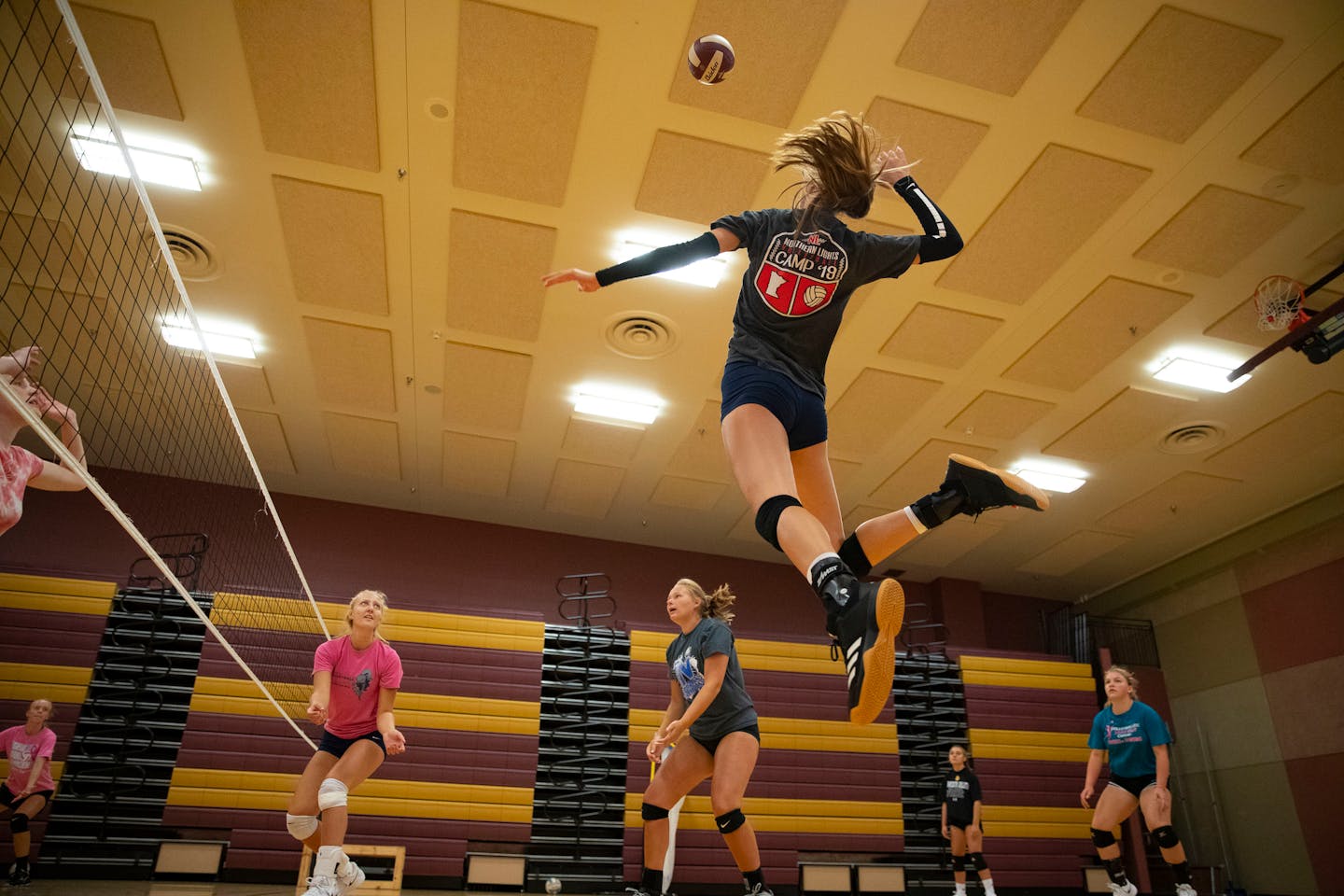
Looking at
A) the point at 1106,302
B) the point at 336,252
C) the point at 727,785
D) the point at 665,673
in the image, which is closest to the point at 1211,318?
the point at 1106,302

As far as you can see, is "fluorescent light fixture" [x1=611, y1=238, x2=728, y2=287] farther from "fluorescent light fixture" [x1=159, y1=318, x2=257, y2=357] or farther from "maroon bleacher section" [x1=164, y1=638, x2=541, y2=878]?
"maroon bleacher section" [x1=164, y1=638, x2=541, y2=878]

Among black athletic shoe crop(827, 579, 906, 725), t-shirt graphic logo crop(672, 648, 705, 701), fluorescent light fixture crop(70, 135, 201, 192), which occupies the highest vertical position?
fluorescent light fixture crop(70, 135, 201, 192)

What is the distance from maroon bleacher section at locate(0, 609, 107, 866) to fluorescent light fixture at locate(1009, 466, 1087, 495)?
1048cm

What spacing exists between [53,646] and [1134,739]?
10363mm

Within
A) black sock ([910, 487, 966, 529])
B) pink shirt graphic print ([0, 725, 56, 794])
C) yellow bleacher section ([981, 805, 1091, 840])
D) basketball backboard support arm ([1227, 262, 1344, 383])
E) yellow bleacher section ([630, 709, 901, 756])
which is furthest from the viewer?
yellow bleacher section ([981, 805, 1091, 840])

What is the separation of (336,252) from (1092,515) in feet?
32.0

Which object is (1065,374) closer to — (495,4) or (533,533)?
(495,4)

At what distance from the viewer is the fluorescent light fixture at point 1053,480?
10406 millimetres

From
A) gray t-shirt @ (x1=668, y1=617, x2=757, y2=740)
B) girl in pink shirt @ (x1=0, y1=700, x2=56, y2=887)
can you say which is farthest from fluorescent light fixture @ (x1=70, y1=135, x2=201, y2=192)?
gray t-shirt @ (x1=668, y1=617, x2=757, y2=740)

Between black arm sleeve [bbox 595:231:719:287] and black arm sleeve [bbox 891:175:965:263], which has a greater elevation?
black arm sleeve [bbox 891:175:965:263]

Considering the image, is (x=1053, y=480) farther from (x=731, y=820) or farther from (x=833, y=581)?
(x=833, y=581)

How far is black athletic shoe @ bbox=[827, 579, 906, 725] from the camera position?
2186 millimetres

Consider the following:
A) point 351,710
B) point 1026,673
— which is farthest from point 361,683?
point 1026,673

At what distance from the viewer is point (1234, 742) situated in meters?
12.0
